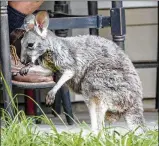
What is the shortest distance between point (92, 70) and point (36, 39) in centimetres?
31

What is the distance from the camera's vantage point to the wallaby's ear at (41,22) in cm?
307

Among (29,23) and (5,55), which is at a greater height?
(29,23)

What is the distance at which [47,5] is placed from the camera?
5504mm

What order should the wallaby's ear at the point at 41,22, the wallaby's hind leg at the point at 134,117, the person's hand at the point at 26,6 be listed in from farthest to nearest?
1. the person's hand at the point at 26,6
2. the wallaby's hind leg at the point at 134,117
3. the wallaby's ear at the point at 41,22

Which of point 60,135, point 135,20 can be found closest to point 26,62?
point 60,135

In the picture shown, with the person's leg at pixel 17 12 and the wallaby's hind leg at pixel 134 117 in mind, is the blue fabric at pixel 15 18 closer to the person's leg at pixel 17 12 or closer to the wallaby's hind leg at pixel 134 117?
the person's leg at pixel 17 12

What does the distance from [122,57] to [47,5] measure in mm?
2392

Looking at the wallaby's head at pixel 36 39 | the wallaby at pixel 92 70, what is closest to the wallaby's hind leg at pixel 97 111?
the wallaby at pixel 92 70

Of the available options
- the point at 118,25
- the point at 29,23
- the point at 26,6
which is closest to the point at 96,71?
the point at 29,23

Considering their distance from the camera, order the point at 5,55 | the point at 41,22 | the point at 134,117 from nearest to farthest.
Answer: the point at 41,22
the point at 134,117
the point at 5,55

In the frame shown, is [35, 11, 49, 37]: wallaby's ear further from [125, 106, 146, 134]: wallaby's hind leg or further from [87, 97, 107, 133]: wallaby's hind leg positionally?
[125, 106, 146, 134]: wallaby's hind leg

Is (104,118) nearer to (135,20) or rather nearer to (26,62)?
(26,62)

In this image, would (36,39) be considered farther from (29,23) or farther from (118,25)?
(118,25)

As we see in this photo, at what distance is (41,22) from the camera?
3094 millimetres
